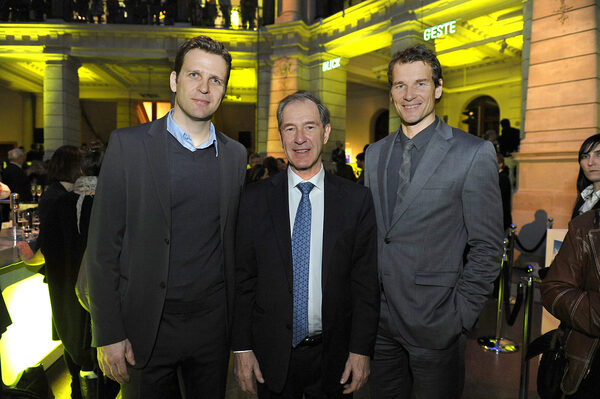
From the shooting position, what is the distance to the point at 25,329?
341 cm

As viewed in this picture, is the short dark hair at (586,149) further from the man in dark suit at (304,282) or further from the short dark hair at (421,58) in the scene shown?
the man in dark suit at (304,282)

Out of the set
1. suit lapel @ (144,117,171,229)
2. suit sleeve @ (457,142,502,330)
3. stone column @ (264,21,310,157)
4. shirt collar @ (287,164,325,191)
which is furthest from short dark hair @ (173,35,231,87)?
stone column @ (264,21,310,157)

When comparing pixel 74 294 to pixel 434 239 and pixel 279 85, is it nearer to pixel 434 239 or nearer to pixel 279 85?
pixel 434 239

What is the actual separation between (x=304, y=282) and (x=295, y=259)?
4.3 inches

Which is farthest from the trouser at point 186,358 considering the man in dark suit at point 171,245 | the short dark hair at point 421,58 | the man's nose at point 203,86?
the short dark hair at point 421,58

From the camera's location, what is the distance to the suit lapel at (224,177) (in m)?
1.86

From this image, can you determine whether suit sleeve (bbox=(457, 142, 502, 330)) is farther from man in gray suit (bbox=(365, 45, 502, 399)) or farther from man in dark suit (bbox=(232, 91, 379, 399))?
man in dark suit (bbox=(232, 91, 379, 399))

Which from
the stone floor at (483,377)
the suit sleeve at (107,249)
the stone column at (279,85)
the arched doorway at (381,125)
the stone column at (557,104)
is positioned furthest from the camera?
the arched doorway at (381,125)

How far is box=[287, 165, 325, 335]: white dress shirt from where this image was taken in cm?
179

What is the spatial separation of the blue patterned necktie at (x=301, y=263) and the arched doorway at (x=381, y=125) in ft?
62.1

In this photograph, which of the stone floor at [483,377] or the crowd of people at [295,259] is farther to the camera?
the stone floor at [483,377]

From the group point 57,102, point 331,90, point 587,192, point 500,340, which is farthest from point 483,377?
point 57,102

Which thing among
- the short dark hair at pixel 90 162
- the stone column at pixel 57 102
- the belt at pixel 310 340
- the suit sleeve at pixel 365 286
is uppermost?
the stone column at pixel 57 102

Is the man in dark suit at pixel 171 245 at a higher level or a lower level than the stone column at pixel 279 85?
lower
